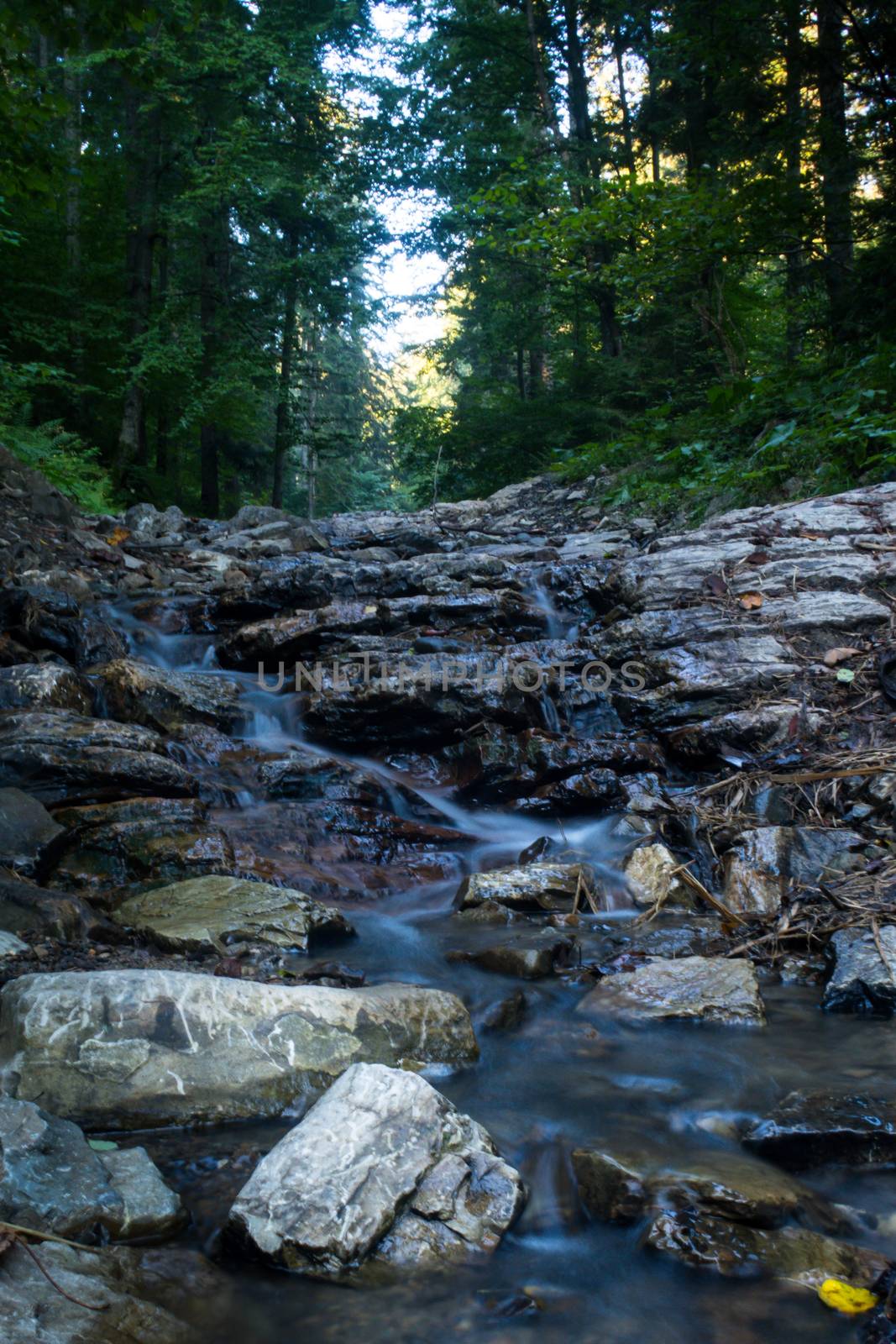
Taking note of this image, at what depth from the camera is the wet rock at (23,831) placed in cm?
435

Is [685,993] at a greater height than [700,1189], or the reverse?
[700,1189]

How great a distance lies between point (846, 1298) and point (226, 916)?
3.07 m

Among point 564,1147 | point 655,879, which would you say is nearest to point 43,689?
point 655,879

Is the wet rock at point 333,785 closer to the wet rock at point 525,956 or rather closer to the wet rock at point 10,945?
the wet rock at point 525,956

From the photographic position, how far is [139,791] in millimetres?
5316

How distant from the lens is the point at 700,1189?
2252 millimetres

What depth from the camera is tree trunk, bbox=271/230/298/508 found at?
1925cm

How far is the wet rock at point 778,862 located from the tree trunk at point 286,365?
1674 cm

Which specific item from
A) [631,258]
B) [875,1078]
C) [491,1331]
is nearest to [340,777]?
[875,1078]

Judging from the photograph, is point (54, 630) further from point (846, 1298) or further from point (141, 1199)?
point (846, 1298)

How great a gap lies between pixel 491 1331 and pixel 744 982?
2097 mm

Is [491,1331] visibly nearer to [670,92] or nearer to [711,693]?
[711,693]

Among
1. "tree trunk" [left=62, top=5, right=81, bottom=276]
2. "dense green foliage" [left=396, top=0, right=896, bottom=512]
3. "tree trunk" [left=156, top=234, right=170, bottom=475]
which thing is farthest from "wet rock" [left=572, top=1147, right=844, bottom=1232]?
"tree trunk" [left=156, top=234, right=170, bottom=475]

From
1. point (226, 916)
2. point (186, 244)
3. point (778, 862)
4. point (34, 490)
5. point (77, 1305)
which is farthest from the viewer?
point (186, 244)
